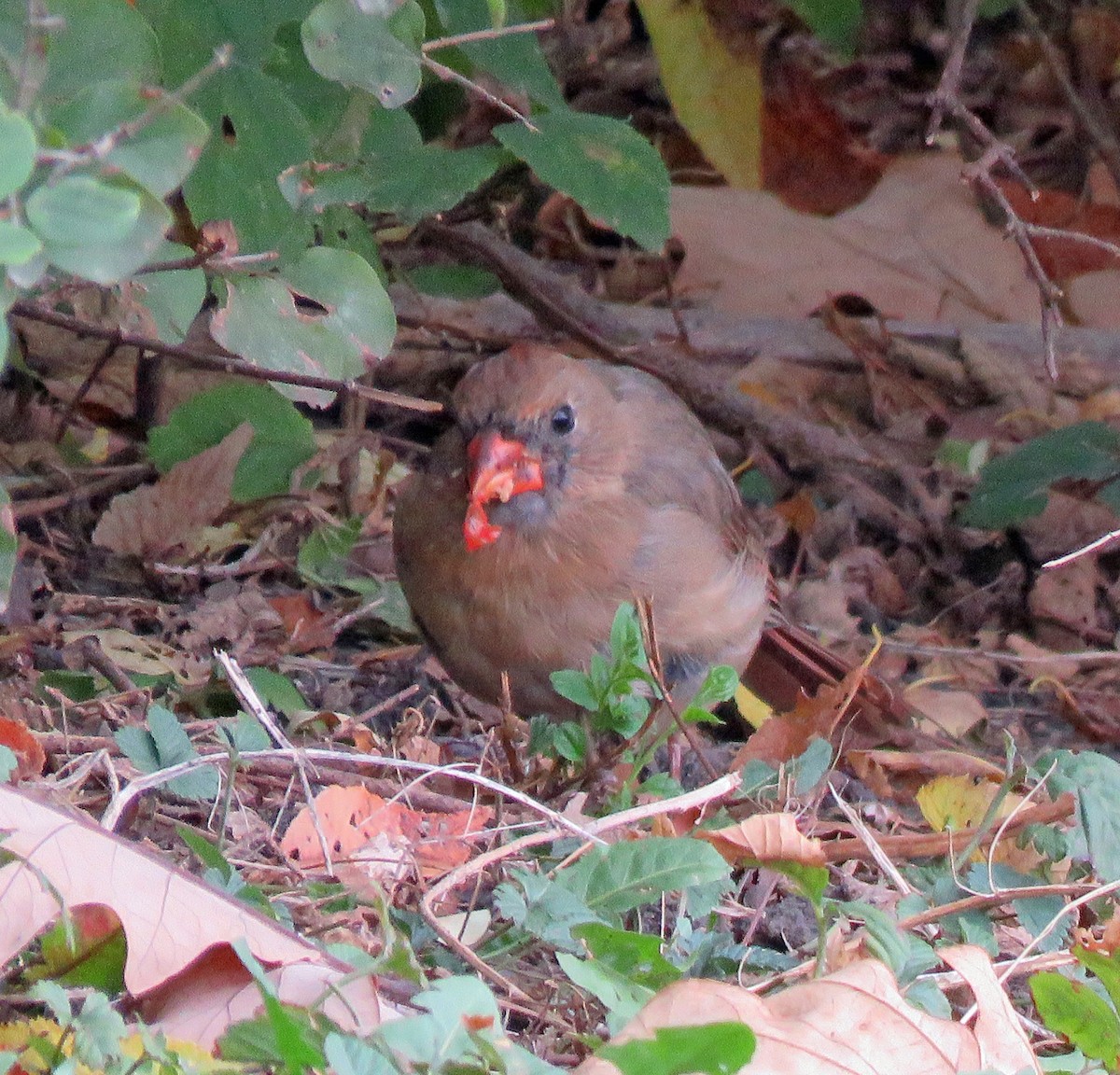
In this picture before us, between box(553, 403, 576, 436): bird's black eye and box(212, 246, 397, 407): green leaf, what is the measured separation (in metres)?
0.98

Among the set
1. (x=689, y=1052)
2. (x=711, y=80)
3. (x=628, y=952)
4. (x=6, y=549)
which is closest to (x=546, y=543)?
(x=6, y=549)

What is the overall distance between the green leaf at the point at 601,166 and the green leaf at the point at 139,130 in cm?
121

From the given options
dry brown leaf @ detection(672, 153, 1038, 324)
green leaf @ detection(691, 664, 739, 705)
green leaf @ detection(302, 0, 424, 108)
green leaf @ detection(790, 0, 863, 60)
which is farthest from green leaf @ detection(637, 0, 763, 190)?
green leaf @ detection(691, 664, 739, 705)

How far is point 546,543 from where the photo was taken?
329 cm

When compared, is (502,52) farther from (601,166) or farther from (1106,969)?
(1106,969)

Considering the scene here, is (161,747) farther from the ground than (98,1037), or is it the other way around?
(98,1037)

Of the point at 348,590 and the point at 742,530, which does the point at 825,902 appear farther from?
the point at 348,590

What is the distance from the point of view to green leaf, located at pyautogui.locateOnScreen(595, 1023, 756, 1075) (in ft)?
4.65

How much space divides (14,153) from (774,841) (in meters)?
1.13

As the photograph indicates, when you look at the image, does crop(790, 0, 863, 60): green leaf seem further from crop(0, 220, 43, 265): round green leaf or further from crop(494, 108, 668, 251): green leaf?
crop(0, 220, 43, 265): round green leaf

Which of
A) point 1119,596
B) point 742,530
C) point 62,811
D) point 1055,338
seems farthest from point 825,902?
point 1055,338

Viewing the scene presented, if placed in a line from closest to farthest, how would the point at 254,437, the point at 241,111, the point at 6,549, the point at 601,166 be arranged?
the point at 6,549 → the point at 241,111 → the point at 601,166 → the point at 254,437

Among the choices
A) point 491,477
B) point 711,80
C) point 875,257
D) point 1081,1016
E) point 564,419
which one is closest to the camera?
point 1081,1016

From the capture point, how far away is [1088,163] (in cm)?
555
